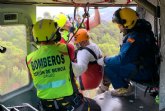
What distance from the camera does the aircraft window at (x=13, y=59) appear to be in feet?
13.3

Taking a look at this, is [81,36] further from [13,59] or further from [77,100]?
[77,100]

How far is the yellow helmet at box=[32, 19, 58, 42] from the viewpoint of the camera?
340 centimetres

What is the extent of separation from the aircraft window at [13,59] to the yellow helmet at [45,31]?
0.75m

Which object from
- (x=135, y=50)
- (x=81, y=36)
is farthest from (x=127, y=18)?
(x=81, y=36)

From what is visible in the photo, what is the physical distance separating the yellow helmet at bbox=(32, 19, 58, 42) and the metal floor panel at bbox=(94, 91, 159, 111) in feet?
4.53

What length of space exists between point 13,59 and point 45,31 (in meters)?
1.04

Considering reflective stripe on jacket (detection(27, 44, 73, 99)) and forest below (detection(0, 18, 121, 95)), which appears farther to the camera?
forest below (detection(0, 18, 121, 95))

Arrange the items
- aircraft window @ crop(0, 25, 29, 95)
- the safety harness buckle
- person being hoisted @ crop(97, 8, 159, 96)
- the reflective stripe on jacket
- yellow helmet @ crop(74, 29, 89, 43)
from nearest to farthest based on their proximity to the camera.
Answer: the reflective stripe on jacket
the safety harness buckle
aircraft window @ crop(0, 25, 29, 95)
person being hoisted @ crop(97, 8, 159, 96)
yellow helmet @ crop(74, 29, 89, 43)

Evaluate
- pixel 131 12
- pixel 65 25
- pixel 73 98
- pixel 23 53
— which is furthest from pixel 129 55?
pixel 65 25

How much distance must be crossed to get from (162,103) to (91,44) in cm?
171

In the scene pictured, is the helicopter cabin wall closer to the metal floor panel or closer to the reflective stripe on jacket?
the reflective stripe on jacket

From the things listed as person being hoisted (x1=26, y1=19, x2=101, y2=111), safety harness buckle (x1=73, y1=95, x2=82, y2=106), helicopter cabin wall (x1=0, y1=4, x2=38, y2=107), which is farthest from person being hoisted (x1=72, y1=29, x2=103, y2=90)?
helicopter cabin wall (x1=0, y1=4, x2=38, y2=107)

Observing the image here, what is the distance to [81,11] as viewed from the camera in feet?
17.2

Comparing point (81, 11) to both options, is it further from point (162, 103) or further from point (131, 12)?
point (162, 103)
